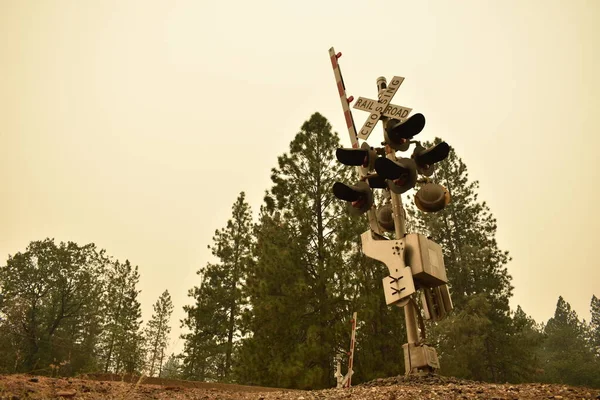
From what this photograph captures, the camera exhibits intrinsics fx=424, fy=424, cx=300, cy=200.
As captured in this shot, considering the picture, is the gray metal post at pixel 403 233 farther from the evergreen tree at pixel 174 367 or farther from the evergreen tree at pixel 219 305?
the evergreen tree at pixel 219 305

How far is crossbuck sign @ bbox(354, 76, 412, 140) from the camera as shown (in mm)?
6797

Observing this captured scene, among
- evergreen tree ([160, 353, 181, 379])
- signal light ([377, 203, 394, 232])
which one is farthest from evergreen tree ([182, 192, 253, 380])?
signal light ([377, 203, 394, 232])

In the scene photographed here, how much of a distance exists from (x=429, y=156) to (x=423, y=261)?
1.48 meters

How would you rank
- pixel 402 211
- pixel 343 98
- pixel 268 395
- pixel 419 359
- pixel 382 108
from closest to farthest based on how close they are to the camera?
1. pixel 268 395
2. pixel 419 359
3. pixel 402 211
4. pixel 382 108
5. pixel 343 98

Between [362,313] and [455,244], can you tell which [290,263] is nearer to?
[362,313]

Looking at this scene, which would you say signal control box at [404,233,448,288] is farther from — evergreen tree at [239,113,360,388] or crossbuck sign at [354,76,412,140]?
evergreen tree at [239,113,360,388]

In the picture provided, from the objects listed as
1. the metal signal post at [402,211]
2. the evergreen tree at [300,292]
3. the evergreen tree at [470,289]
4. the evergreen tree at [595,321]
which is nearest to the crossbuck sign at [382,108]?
the metal signal post at [402,211]

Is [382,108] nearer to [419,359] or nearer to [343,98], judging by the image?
[343,98]

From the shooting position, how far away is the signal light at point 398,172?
561 cm

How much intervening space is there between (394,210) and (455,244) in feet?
72.9

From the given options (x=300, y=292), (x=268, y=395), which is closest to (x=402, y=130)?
(x=268, y=395)

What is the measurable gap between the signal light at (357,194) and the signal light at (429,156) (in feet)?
2.65

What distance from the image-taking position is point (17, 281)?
104 ft

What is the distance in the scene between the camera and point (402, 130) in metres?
6.16
